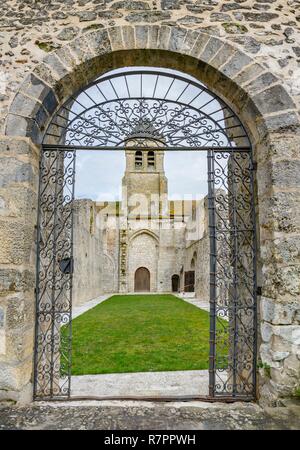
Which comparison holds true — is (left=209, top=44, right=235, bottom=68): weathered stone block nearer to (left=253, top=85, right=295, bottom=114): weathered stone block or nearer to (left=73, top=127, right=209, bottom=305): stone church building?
(left=253, top=85, right=295, bottom=114): weathered stone block

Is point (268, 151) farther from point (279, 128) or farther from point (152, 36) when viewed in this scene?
point (152, 36)

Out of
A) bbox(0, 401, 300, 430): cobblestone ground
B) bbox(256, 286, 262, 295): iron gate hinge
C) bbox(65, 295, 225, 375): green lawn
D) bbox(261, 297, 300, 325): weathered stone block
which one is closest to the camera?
bbox(0, 401, 300, 430): cobblestone ground

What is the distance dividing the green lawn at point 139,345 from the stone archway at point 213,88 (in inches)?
91.6

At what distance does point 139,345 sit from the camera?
260 inches

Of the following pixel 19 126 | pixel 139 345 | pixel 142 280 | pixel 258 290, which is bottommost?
pixel 142 280

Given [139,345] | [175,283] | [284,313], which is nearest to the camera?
[284,313]

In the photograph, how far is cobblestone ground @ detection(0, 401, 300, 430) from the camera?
2.71 m

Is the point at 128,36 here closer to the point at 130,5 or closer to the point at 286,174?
the point at 130,5

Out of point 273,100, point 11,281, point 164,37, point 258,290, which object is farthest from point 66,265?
point 273,100

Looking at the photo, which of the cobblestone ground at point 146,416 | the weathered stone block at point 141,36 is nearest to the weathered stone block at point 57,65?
the weathered stone block at point 141,36

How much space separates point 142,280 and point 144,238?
342 cm

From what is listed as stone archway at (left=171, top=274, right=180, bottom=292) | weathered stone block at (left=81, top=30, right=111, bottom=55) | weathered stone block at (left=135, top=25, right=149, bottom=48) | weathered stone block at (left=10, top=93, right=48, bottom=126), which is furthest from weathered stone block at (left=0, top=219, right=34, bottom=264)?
stone archway at (left=171, top=274, right=180, bottom=292)

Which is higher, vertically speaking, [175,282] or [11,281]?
[11,281]

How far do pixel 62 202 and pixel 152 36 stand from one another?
6.53ft
